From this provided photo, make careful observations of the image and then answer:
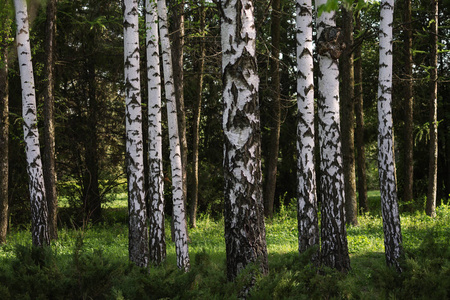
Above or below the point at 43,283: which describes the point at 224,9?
above

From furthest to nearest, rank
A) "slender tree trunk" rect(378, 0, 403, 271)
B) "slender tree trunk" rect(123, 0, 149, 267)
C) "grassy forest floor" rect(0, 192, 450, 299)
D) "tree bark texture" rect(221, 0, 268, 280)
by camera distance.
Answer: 1. "slender tree trunk" rect(378, 0, 403, 271)
2. "slender tree trunk" rect(123, 0, 149, 267)
3. "tree bark texture" rect(221, 0, 268, 280)
4. "grassy forest floor" rect(0, 192, 450, 299)

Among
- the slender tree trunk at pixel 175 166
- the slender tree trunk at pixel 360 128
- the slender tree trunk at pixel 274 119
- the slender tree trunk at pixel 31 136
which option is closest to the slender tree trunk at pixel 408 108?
the slender tree trunk at pixel 360 128

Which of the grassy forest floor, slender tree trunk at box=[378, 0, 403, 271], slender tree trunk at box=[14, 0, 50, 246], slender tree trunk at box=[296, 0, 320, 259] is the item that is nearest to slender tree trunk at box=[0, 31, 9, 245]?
slender tree trunk at box=[14, 0, 50, 246]

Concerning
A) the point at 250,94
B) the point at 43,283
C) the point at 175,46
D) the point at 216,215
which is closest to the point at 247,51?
the point at 250,94

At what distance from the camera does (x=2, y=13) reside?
11133 mm

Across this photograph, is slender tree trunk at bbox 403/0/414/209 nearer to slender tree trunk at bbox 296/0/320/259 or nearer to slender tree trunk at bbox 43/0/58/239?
slender tree trunk at bbox 296/0/320/259

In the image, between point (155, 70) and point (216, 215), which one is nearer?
point (155, 70)

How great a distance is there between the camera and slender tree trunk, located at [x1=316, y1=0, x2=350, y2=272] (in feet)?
23.1

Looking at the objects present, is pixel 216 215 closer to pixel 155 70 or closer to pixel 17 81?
pixel 17 81

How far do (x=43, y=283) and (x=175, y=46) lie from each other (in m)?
9.52

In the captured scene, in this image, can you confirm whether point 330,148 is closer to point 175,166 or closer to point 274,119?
point 175,166

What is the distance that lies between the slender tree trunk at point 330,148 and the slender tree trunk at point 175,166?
2850mm

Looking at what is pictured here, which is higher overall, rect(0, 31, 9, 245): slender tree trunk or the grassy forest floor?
rect(0, 31, 9, 245): slender tree trunk

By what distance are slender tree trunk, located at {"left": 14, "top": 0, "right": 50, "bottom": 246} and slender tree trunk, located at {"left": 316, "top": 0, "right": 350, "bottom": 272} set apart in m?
6.12
